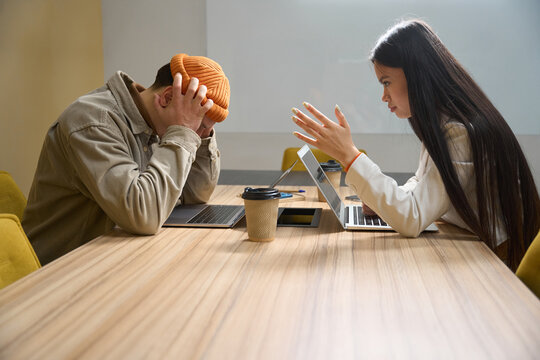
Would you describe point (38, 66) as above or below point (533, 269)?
above

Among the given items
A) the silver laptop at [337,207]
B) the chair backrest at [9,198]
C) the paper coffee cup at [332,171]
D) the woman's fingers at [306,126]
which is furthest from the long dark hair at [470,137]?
the chair backrest at [9,198]

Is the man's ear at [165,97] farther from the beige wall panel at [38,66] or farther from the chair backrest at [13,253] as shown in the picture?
the beige wall panel at [38,66]

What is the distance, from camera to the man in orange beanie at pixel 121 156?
1.25 metres

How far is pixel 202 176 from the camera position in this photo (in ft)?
5.60

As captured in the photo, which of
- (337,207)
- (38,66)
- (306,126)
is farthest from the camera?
(38,66)

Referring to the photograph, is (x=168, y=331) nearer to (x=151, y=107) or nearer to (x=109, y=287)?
(x=109, y=287)

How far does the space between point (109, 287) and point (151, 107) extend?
2.48ft

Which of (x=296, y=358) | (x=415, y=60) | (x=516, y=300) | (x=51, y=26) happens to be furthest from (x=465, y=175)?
(x=51, y=26)

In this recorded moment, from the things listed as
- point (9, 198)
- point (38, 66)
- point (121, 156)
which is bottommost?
point (9, 198)

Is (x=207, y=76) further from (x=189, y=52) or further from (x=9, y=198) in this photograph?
(x=189, y=52)

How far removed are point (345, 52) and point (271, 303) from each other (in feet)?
12.2

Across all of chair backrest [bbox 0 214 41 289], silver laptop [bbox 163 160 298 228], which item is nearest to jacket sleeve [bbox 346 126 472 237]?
silver laptop [bbox 163 160 298 228]

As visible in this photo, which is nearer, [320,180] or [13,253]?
[13,253]

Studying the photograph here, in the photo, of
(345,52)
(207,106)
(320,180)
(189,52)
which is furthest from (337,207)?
(189,52)
